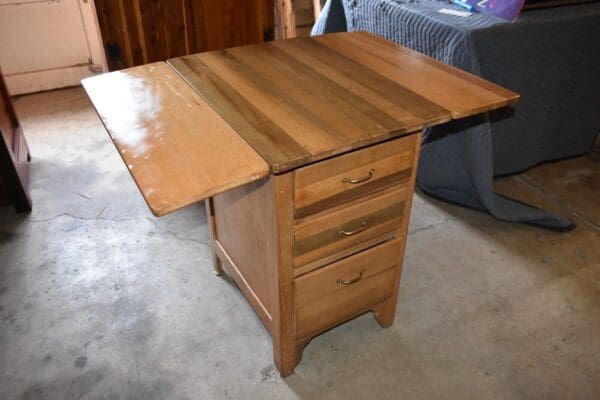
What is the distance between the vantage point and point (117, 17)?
1955mm

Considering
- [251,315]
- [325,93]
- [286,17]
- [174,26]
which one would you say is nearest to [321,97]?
[325,93]

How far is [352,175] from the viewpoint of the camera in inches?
44.9

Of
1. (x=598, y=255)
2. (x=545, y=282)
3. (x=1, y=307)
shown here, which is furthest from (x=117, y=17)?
(x=598, y=255)

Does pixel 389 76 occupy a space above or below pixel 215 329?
above

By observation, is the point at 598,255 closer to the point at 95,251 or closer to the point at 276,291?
the point at 276,291

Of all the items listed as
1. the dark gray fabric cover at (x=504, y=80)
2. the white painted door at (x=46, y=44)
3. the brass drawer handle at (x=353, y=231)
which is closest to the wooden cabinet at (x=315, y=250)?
the brass drawer handle at (x=353, y=231)

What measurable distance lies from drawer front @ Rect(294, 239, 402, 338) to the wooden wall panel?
4.38ft

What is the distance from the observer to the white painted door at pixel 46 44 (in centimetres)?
282

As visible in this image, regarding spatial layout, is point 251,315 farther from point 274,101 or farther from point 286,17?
point 286,17

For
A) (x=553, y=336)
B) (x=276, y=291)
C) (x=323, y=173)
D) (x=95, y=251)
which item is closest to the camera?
(x=323, y=173)

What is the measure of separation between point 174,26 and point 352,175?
1.33 metres

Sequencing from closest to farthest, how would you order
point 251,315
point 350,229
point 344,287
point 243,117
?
point 243,117 → point 350,229 → point 344,287 → point 251,315

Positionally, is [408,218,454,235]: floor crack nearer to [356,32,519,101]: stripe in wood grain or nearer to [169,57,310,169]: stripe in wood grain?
[356,32,519,101]: stripe in wood grain

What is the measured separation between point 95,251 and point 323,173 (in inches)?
46.3
